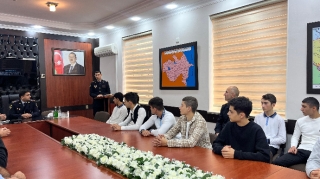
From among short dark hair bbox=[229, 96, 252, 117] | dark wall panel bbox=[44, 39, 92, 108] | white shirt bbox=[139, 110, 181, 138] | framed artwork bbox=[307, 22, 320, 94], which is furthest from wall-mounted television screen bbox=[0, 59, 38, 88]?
framed artwork bbox=[307, 22, 320, 94]

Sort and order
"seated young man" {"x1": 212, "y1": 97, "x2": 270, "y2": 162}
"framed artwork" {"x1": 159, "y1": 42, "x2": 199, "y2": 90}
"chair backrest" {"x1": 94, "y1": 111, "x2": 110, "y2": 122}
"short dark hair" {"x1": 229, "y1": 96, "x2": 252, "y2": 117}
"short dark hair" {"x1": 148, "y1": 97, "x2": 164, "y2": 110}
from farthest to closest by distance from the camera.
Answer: "chair backrest" {"x1": 94, "y1": 111, "x2": 110, "y2": 122}
"framed artwork" {"x1": 159, "y1": 42, "x2": 199, "y2": 90}
"short dark hair" {"x1": 148, "y1": 97, "x2": 164, "y2": 110}
"short dark hair" {"x1": 229, "y1": 96, "x2": 252, "y2": 117}
"seated young man" {"x1": 212, "y1": 97, "x2": 270, "y2": 162}

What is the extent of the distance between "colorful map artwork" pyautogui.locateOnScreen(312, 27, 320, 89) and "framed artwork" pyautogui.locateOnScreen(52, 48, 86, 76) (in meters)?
5.72

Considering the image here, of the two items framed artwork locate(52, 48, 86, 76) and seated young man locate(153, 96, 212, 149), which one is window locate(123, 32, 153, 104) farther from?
seated young man locate(153, 96, 212, 149)

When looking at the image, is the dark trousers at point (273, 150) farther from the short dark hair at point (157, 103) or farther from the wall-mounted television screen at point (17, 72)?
the wall-mounted television screen at point (17, 72)

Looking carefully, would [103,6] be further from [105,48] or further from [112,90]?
[112,90]

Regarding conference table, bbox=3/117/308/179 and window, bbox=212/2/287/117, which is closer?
conference table, bbox=3/117/308/179

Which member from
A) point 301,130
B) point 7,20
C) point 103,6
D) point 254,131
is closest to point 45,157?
point 254,131

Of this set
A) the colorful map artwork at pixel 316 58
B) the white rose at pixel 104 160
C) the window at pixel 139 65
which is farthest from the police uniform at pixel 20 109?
the colorful map artwork at pixel 316 58

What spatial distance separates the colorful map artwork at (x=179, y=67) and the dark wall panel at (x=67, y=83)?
2.98 m


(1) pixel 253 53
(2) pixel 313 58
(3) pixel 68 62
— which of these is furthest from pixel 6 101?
(2) pixel 313 58

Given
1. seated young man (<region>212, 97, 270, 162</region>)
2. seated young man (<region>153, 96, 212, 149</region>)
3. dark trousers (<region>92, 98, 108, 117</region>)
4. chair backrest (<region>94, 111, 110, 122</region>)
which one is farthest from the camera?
dark trousers (<region>92, 98, 108, 117</region>)

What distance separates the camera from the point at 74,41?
6.89 m

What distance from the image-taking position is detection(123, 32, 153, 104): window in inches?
223

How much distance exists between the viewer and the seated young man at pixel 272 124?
3.11 m
